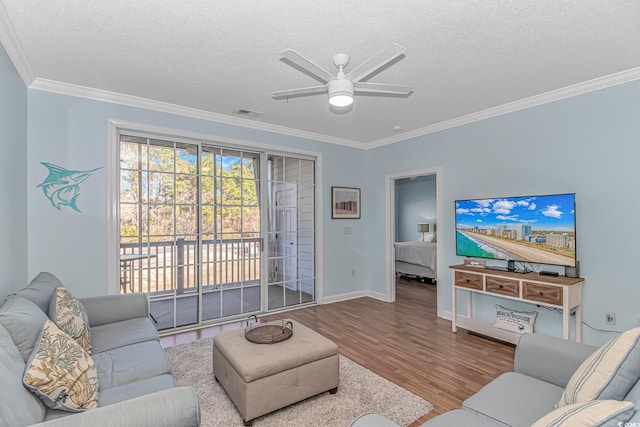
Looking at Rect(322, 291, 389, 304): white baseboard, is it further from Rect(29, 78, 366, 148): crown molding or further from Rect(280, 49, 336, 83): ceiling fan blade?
Rect(280, 49, 336, 83): ceiling fan blade

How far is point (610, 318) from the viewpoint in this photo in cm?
300

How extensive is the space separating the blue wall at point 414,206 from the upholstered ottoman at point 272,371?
23.2ft

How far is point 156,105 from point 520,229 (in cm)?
423

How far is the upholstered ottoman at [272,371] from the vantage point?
2107mm

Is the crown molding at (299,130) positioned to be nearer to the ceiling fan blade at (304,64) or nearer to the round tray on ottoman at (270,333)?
the ceiling fan blade at (304,64)

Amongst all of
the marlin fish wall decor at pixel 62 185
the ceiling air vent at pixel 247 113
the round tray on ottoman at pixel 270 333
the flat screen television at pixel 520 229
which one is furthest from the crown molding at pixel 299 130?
the round tray on ottoman at pixel 270 333

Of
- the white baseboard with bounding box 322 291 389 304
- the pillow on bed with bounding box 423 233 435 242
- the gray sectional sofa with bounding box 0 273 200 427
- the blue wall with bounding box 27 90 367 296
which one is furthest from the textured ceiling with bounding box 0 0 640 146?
the pillow on bed with bounding box 423 233 435 242

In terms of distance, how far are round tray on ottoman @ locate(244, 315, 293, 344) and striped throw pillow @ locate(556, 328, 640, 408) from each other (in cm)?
178

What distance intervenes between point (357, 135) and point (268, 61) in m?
2.59

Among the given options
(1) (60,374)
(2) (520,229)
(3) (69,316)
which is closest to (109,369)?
(3) (69,316)

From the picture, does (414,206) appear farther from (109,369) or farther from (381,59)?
(109,369)

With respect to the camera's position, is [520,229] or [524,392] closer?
[524,392]

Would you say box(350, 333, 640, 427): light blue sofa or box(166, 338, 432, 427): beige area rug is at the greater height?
box(350, 333, 640, 427): light blue sofa

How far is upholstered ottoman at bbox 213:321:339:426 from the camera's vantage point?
211 centimetres
